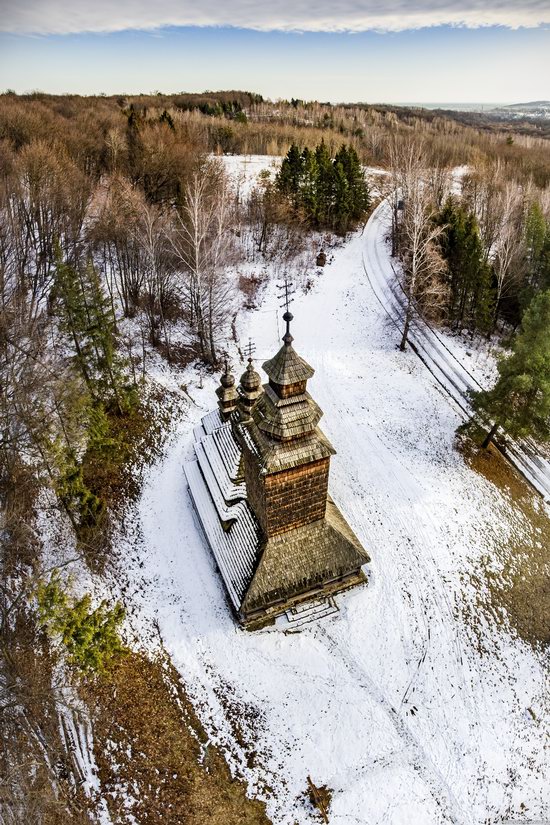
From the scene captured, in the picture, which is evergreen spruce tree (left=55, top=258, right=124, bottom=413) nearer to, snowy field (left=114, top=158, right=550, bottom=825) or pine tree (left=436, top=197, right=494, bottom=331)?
snowy field (left=114, top=158, right=550, bottom=825)

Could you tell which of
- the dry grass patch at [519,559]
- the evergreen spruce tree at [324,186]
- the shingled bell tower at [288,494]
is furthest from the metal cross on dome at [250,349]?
the evergreen spruce tree at [324,186]

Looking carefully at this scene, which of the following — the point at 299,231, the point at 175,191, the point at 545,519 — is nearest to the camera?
the point at 545,519

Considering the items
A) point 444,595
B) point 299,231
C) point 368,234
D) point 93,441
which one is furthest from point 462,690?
point 368,234

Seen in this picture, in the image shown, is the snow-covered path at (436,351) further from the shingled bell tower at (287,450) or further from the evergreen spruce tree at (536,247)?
the shingled bell tower at (287,450)

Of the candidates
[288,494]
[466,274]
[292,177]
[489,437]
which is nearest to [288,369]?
[288,494]

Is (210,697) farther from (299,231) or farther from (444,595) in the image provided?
(299,231)

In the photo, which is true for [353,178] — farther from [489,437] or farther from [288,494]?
[288,494]
